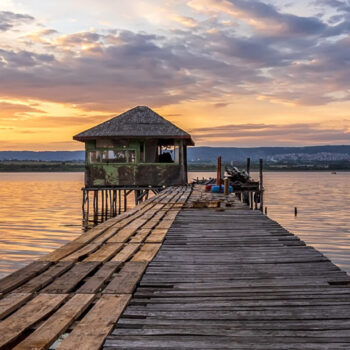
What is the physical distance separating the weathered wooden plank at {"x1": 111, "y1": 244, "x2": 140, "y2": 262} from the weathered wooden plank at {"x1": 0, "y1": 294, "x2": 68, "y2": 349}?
2.05 m

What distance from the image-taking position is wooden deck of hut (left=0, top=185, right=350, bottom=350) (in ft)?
12.5

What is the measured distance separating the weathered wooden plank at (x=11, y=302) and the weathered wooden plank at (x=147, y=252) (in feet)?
7.25

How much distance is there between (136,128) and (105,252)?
2050 centimetres

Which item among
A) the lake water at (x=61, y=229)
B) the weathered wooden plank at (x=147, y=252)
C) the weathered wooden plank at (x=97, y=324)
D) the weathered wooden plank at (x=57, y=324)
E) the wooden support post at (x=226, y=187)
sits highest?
the wooden support post at (x=226, y=187)

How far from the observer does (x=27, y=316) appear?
430cm

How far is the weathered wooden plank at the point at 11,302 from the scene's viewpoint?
4421 millimetres

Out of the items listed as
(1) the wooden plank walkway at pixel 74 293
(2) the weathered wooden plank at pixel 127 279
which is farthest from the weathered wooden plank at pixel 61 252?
(2) the weathered wooden plank at pixel 127 279

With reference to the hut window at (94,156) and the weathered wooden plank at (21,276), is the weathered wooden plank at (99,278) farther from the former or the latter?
the hut window at (94,156)

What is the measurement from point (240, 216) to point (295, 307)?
8062 mm

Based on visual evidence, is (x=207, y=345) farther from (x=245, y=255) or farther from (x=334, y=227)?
(x=334, y=227)

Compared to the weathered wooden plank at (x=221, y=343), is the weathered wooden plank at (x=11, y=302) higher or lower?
higher

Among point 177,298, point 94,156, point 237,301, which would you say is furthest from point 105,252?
point 94,156

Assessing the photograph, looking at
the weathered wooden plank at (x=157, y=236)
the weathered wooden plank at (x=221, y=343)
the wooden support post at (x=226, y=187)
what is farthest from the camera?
the wooden support post at (x=226, y=187)

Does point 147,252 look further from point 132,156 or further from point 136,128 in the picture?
point 132,156
